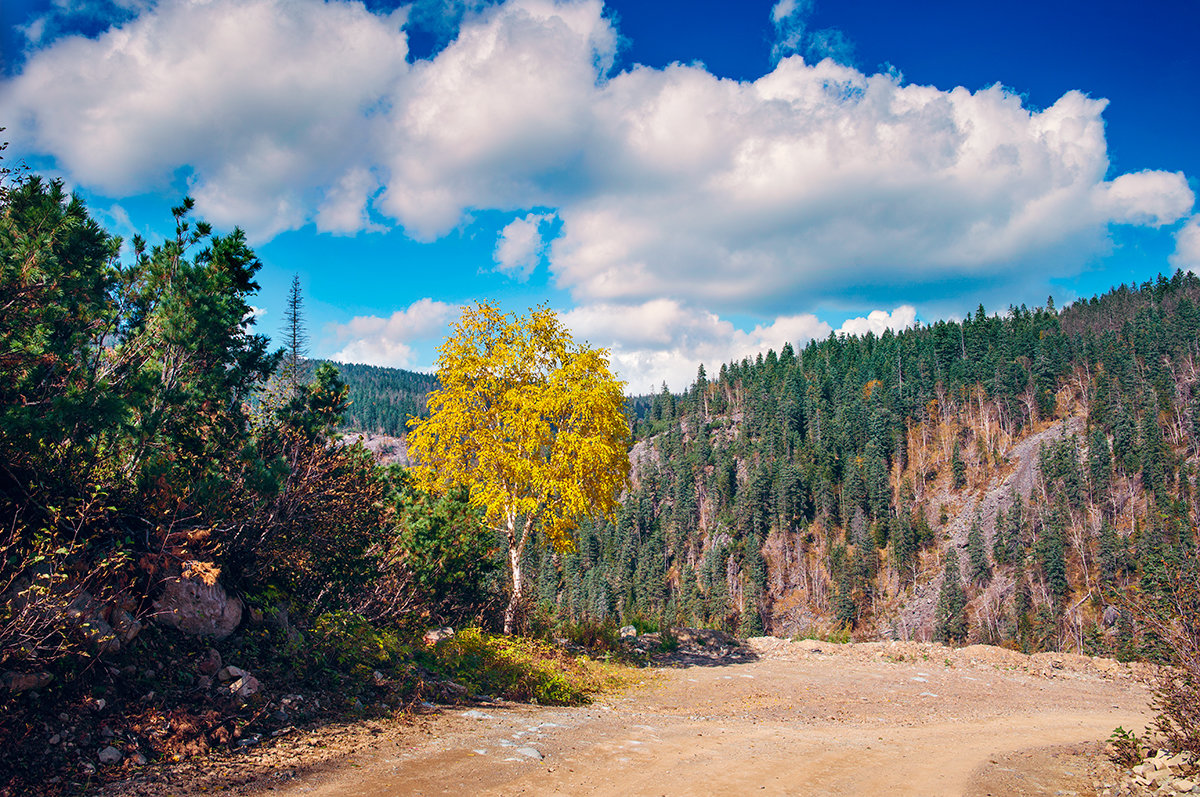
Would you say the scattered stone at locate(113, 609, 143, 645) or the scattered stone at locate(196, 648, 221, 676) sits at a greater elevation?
the scattered stone at locate(113, 609, 143, 645)

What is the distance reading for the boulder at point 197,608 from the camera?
732cm

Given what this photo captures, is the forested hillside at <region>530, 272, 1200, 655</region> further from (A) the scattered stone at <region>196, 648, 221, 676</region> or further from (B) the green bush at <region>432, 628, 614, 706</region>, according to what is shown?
(A) the scattered stone at <region>196, 648, 221, 676</region>

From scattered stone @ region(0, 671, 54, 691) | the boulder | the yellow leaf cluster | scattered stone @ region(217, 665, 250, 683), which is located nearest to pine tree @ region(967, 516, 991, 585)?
the yellow leaf cluster

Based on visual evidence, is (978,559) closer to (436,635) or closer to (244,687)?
(436,635)

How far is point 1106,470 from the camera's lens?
115812 mm

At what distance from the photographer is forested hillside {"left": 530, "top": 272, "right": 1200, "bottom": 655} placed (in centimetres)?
10938

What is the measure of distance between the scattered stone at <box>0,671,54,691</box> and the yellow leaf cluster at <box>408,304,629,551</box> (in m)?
9.36

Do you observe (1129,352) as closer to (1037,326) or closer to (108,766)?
(1037,326)

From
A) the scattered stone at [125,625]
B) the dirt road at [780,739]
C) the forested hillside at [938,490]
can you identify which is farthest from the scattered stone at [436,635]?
the forested hillside at [938,490]

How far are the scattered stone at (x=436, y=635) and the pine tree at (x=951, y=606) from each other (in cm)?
10321

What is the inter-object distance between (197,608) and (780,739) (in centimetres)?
759

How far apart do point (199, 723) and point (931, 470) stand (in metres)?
161

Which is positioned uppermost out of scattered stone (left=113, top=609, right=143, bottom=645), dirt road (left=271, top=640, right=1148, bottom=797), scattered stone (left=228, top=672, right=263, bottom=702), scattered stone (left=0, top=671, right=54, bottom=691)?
scattered stone (left=113, top=609, right=143, bottom=645)

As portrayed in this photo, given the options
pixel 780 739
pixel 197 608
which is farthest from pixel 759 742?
pixel 197 608
